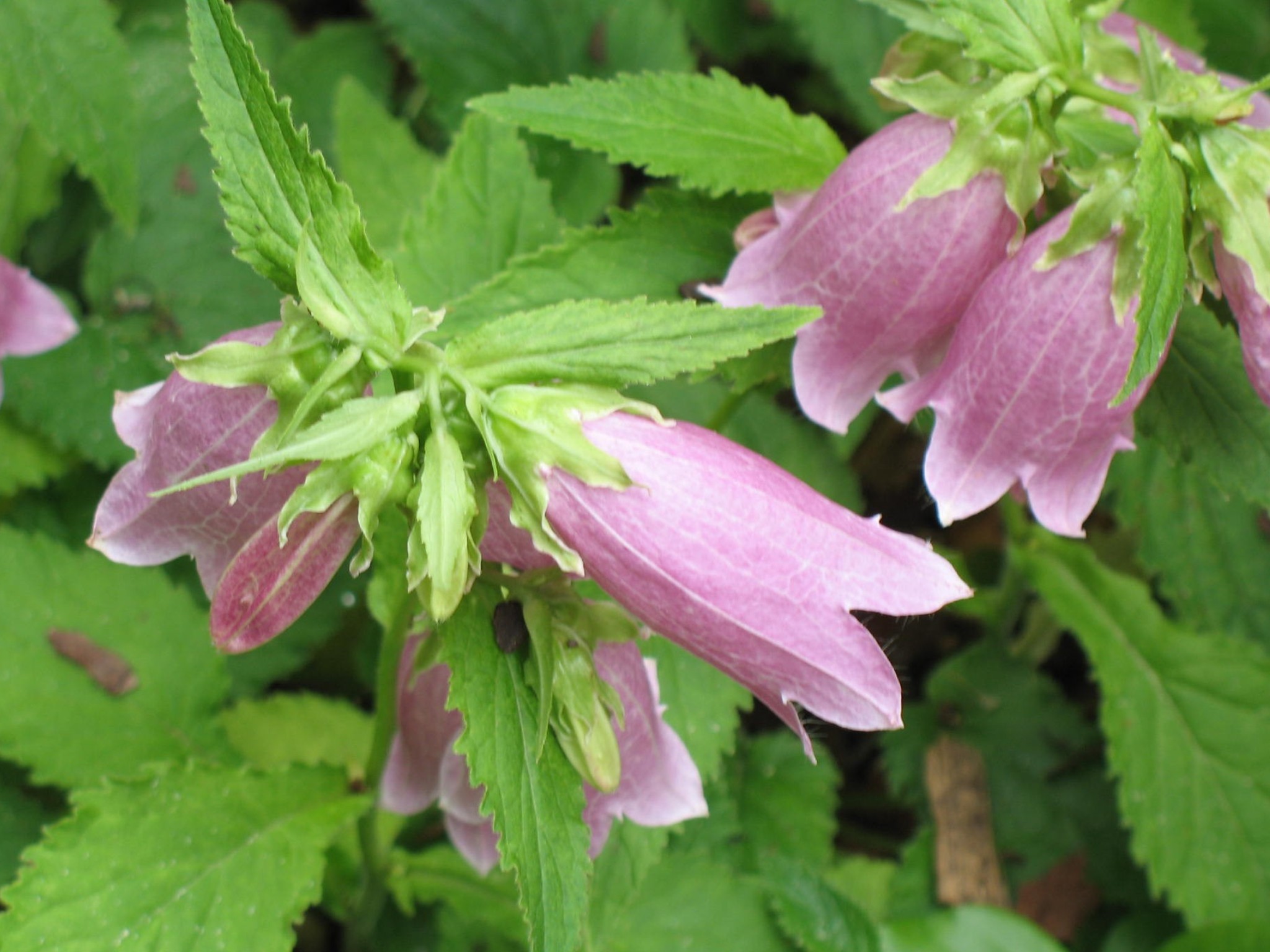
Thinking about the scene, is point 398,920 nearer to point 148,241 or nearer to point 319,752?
point 319,752

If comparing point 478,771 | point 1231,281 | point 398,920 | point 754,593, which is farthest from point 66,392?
point 1231,281

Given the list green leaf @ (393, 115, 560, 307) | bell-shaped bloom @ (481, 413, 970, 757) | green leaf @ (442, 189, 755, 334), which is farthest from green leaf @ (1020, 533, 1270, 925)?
bell-shaped bloom @ (481, 413, 970, 757)

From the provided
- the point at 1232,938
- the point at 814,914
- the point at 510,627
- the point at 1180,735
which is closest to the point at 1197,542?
the point at 1180,735

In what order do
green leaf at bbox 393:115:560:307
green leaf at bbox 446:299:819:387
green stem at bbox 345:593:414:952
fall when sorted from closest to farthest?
green leaf at bbox 446:299:819:387, green stem at bbox 345:593:414:952, green leaf at bbox 393:115:560:307

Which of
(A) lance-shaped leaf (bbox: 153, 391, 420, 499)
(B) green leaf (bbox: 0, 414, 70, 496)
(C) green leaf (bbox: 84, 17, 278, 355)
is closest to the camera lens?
(A) lance-shaped leaf (bbox: 153, 391, 420, 499)

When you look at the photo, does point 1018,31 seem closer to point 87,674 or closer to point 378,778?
point 378,778

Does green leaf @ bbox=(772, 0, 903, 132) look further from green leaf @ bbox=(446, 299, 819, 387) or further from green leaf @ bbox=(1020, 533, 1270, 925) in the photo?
green leaf @ bbox=(446, 299, 819, 387)

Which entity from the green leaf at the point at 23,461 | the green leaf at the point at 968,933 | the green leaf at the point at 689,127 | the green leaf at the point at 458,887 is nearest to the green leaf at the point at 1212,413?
the green leaf at the point at 689,127
